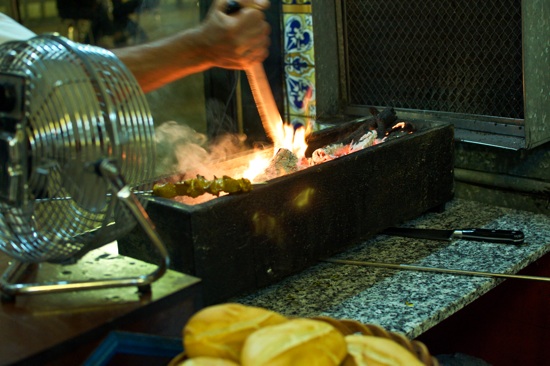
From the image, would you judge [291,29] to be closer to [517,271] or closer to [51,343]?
[517,271]

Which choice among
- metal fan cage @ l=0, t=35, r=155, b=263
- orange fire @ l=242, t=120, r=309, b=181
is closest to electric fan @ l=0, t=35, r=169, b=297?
metal fan cage @ l=0, t=35, r=155, b=263

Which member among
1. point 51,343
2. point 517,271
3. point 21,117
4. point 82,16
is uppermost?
point 82,16

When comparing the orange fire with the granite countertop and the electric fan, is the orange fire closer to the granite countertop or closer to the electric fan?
the granite countertop

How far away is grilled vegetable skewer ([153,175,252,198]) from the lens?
5.67 ft

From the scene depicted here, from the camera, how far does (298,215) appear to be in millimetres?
1869

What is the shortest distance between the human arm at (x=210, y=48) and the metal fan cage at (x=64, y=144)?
2.32 ft

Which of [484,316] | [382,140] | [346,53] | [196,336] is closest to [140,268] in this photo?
[196,336]

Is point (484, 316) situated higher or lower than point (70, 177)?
lower

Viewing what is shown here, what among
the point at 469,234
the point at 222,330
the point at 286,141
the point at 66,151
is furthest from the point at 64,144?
the point at 469,234

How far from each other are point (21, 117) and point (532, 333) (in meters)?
1.76

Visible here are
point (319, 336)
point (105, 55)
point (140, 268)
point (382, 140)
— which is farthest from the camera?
point (382, 140)

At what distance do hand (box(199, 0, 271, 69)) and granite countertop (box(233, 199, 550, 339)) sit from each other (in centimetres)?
65

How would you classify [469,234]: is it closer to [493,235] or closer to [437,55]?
[493,235]

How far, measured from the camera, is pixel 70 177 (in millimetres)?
1218
